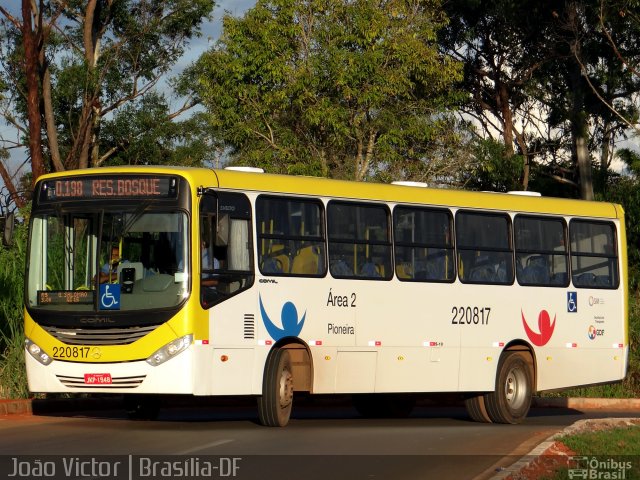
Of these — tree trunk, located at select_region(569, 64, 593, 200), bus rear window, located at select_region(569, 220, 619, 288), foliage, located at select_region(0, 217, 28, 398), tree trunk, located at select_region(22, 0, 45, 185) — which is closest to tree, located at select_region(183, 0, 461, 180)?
tree trunk, located at select_region(22, 0, 45, 185)

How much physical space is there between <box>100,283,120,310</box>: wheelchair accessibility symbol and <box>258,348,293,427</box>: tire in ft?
6.73

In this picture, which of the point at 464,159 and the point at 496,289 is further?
the point at 464,159

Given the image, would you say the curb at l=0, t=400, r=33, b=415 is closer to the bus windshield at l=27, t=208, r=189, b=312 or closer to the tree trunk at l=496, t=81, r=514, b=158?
the bus windshield at l=27, t=208, r=189, b=312

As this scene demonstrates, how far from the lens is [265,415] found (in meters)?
16.5

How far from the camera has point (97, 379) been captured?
50.9 ft

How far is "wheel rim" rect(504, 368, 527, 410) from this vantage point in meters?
19.8

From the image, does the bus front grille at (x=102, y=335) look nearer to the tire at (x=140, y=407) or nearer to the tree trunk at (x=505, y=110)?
the tire at (x=140, y=407)

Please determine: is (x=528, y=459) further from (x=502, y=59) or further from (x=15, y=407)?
(x=502, y=59)

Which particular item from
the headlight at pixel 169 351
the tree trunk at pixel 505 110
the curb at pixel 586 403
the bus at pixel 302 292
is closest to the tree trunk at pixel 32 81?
the curb at pixel 586 403

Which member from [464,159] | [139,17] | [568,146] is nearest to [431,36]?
[464,159]

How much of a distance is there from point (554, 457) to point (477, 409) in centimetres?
751

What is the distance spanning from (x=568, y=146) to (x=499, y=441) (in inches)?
1275

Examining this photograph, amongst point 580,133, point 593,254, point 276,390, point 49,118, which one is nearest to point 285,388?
point 276,390

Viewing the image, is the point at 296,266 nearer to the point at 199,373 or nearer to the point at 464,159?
the point at 199,373
